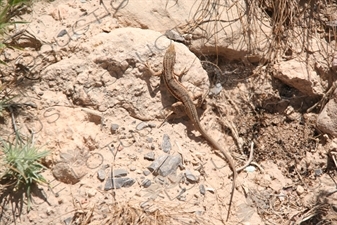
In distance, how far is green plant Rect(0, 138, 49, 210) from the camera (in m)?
3.89

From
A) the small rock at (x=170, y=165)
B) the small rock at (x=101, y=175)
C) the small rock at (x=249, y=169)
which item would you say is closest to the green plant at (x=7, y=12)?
Result: the small rock at (x=101, y=175)

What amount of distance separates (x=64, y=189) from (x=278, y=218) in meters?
1.98

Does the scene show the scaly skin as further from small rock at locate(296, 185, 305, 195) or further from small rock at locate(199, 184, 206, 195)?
small rock at locate(296, 185, 305, 195)

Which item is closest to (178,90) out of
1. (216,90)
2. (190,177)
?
(216,90)

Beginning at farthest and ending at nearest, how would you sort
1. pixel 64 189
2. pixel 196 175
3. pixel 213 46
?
pixel 213 46, pixel 196 175, pixel 64 189

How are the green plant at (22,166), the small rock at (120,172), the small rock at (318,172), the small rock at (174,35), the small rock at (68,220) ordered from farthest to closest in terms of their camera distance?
the small rock at (318,172), the small rock at (174,35), the small rock at (120,172), the small rock at (68,220), the green plant at (22,166)

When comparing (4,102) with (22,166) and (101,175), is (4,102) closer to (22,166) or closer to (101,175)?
(22,166)

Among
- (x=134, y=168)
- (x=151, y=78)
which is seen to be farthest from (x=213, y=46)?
(x=134, y=168)

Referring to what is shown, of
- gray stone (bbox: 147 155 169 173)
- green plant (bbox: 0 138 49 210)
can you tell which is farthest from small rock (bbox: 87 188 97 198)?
gray stone (bbox: 147 155 169 173)

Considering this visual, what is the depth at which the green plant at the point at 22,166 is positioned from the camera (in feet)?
12.8

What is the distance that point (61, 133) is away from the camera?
167 inches

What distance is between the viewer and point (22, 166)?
12.7 feet

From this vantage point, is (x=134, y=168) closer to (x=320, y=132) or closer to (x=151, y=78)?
(x=151, y=78)

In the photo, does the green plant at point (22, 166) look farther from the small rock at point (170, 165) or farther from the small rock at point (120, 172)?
the small rock at point (170, 165)
